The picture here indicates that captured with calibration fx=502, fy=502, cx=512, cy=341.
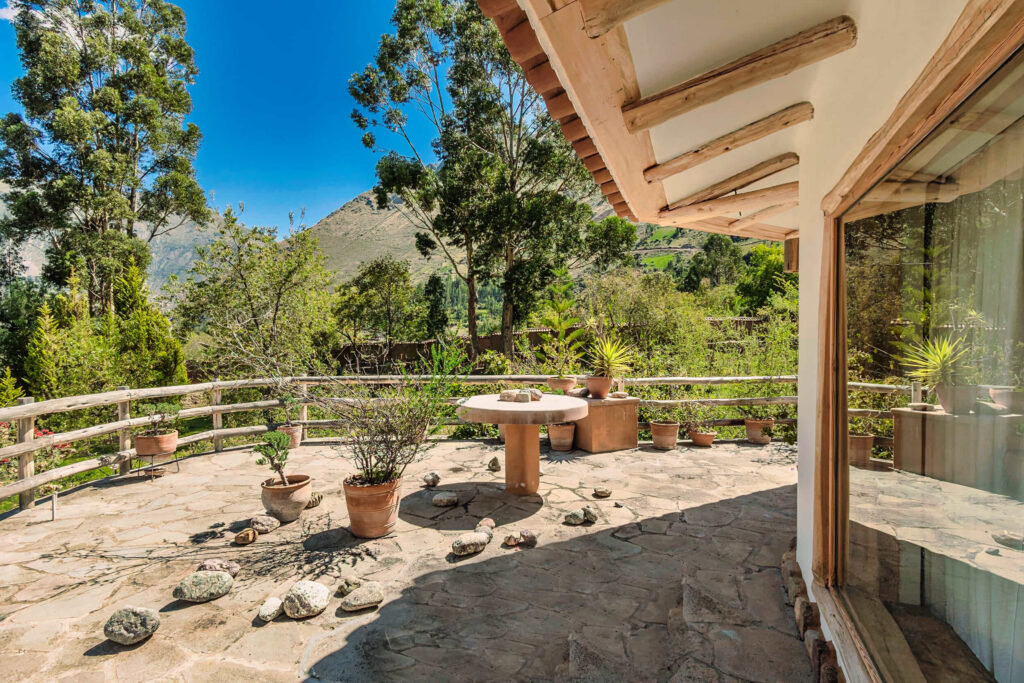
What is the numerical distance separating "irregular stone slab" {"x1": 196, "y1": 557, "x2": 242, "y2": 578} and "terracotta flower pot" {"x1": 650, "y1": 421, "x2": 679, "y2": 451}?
461 centimetres

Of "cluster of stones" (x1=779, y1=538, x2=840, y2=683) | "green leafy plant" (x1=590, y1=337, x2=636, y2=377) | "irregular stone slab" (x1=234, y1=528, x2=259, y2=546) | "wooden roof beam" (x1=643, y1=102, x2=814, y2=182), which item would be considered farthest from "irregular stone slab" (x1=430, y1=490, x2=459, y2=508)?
"wooden roof beam" (x1=643, y1=102, x2=814, y2=182)

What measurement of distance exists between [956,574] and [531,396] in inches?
135

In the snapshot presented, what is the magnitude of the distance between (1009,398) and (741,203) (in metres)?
2.73

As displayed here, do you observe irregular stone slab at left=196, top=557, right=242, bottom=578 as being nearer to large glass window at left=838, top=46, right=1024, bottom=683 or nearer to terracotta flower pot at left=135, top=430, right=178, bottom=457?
terracotta flower pot at left=135, top=430, right=178, bottom=457

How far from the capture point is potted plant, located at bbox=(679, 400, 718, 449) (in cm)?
631

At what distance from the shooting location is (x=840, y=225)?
2.07 meters

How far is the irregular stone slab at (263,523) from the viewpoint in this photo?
11.7 ft

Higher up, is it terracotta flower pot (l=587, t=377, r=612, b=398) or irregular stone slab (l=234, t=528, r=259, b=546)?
terracotta flower pot (l=587, t=377, r=612, b=398)

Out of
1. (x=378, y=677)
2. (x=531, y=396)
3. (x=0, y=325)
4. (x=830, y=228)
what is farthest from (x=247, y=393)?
(x=830, y=228)

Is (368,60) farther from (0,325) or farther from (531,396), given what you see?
(531,396)

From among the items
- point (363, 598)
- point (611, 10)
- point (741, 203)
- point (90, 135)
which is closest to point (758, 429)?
point (741, 203)

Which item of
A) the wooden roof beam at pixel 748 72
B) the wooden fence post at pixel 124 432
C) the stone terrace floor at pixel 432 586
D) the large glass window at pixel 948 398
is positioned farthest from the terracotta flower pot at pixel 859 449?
the wooden fence post at pixel 124 432

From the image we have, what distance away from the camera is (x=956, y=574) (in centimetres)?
117

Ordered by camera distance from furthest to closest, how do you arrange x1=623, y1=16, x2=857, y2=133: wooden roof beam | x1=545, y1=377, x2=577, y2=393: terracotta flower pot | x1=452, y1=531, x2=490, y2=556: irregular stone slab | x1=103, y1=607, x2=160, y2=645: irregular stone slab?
x1=545, y1=377, x2=577, y2=393: terracotta flower pot, x1=452, y1=531, x2=490, y2=556: irregular stone slab, x1=103, y1=607, x2=160, y2=645: irregular stone slab, x1=623, y1=16, x2=857, y2=133: wooden roof beam
